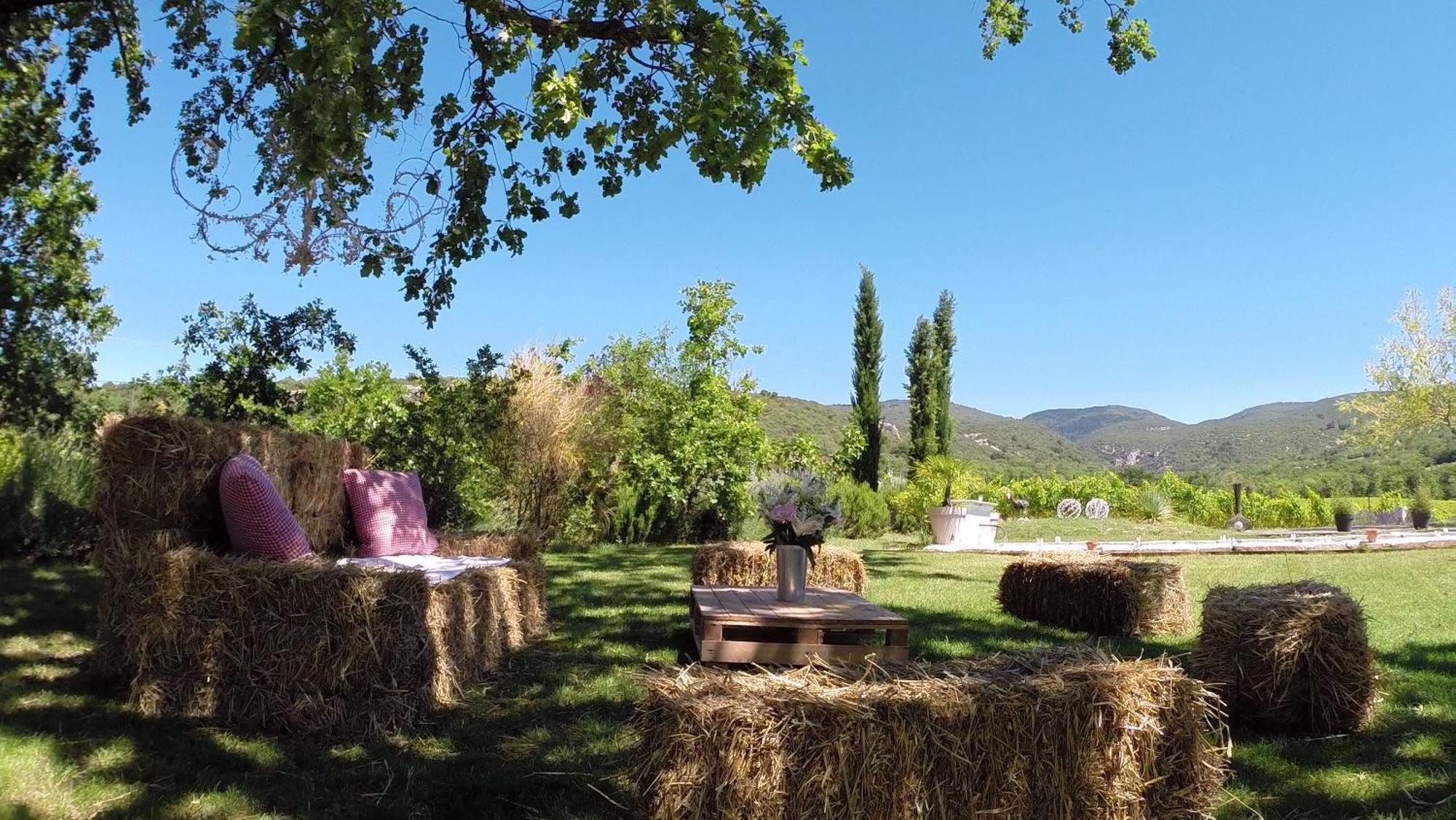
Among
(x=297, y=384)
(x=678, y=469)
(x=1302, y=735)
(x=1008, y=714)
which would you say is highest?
(x=297, y=384)

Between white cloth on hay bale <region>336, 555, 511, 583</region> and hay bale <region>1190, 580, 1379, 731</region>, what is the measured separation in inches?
137

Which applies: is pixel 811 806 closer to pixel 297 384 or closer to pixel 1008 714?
pixel 1008 714

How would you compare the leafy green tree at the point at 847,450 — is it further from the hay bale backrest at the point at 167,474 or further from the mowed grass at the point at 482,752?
the hay bale backrest at the point at 167,474

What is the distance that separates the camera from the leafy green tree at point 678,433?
12.1m

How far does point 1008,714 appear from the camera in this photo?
215 cm

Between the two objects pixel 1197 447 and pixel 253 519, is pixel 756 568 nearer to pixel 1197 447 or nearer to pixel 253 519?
pixel 253 519

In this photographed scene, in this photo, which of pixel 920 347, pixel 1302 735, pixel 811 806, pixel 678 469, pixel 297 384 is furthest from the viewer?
pixel 920 347

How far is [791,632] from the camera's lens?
14.5 feet

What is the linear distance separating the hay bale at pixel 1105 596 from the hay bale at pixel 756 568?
133 cm

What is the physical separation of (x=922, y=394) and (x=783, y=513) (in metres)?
16.9

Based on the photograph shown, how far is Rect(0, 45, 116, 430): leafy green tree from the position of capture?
33.5ft

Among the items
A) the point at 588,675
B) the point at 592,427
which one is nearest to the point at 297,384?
the point at 592,427

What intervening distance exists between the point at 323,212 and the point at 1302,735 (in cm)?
575

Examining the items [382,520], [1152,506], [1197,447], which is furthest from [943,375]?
[1197,447]
